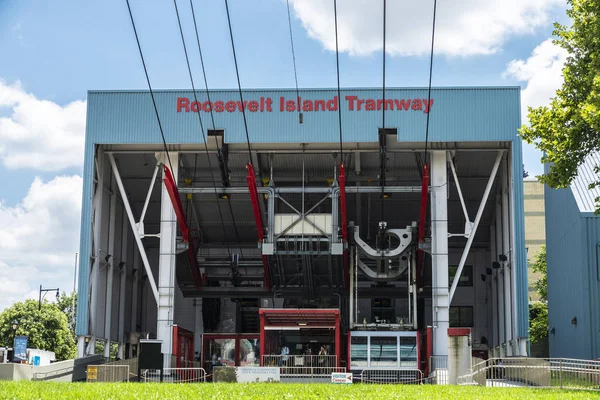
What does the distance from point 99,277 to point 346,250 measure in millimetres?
12032

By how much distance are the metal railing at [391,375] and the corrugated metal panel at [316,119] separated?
1037 centimetres

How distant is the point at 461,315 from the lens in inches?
2249

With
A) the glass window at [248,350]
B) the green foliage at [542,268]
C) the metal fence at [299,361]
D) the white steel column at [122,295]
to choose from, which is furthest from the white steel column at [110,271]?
the green foliage at [542,268]

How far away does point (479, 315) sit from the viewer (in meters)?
56.8

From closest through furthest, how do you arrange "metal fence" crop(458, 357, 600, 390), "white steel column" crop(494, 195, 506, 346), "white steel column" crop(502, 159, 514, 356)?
"metal fence" crop(458, 357, 600, 390) → "white steel column" crop(502, 159, 514, 356) → "white steel column" crop(494, 195, 506, 346)

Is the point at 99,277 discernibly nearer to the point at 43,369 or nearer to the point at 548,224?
the point at 43,369

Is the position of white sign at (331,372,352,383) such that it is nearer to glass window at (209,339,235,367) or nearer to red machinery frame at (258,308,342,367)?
red machinery frame at (258,308,342,367)

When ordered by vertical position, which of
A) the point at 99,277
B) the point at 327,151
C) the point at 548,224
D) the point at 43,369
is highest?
the point at 327,151

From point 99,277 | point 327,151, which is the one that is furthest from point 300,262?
point 99,277

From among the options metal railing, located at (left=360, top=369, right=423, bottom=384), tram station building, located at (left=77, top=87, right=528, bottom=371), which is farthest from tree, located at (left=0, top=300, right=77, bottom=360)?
metal railing, located at (left=360, top=369, right=423, bottom=384)

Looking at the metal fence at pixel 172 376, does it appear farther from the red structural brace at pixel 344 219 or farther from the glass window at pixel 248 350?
the red structural brace at pixel 344 219

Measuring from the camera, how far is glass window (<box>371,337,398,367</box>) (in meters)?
40.6

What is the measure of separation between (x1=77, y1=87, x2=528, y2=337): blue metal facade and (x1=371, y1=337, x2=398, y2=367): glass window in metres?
7.24

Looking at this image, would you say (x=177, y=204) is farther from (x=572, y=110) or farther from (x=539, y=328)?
(x=539, y=328)
